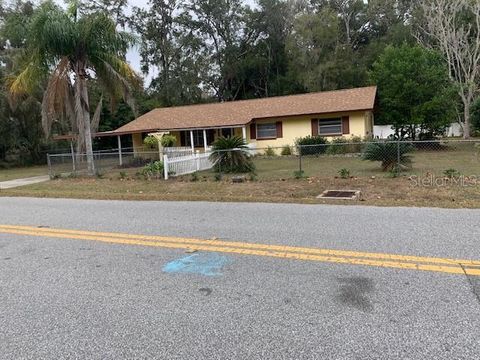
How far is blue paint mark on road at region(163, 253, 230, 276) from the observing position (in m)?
4.72

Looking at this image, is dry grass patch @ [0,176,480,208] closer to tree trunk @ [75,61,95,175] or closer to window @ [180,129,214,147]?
tree trunk @ [75,61,95,175]

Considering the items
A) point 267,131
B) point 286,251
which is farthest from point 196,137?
point 286,251

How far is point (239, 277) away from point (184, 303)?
812mm

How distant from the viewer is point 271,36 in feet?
146

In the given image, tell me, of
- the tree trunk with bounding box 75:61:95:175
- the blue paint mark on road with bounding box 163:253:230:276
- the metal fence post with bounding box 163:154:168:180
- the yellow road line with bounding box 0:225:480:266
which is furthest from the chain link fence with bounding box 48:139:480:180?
the blue paint mark on road with bounding box 163:253:230:276

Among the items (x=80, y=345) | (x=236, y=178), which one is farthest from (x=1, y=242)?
(x=236, y=178)

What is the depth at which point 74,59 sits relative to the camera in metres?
18.4

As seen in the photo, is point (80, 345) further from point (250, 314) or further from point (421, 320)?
point (421, 320)

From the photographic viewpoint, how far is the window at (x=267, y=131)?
84.6 feet

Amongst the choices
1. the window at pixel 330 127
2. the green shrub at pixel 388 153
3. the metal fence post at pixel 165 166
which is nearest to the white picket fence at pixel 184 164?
the metal fence post at pixel 165 166

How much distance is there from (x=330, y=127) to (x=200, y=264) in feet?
67.7

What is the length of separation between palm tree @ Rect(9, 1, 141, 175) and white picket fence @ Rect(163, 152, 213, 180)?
434 centimetres

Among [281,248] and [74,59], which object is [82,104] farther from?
[281,248]

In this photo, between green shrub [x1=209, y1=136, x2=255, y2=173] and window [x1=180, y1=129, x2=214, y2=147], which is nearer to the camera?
green shrub [x1=209, y1=136, x2=255, y2=173]
